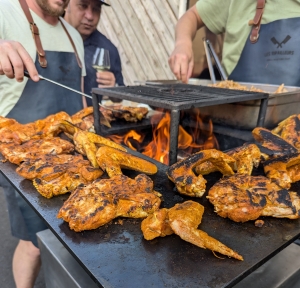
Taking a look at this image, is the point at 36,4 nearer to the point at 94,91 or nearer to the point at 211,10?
A: the point at 94,91

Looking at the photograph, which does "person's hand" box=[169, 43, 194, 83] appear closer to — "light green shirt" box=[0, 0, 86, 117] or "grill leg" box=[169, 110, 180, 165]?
"grill leg" box=[169, 110, 180, 165]

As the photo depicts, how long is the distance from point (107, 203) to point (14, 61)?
1.33m

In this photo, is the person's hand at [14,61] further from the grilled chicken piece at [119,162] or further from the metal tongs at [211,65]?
the metal tongs at [211,65]

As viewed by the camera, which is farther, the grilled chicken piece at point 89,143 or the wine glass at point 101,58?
the wine glass at point 101,58

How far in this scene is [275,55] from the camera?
9.08 ft

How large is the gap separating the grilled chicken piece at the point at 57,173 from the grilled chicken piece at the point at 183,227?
0.48 meters

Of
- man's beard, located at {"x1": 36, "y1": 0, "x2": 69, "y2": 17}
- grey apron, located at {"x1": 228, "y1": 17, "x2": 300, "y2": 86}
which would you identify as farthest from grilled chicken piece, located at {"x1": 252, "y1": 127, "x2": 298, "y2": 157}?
man's beard, located at {"x1": 36, "y1": 0, "x2": 69, "y2": 17}

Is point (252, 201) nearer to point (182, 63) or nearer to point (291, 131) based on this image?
point (291, 131)

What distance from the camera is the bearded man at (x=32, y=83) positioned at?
2.57 m

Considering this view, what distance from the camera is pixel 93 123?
236cm

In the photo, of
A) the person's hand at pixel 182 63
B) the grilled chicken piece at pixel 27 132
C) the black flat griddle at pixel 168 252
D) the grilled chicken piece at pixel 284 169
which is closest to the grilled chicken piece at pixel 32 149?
the grilled chicken piece at pixel 27 132

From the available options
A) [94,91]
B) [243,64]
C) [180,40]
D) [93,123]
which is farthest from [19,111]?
[243,64]

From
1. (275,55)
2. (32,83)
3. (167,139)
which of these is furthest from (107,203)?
(275,55)

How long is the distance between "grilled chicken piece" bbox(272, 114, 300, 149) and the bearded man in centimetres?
221
